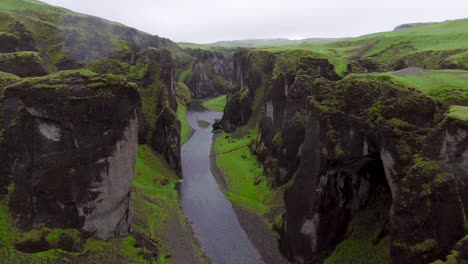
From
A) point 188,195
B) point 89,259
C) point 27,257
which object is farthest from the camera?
point 188,195

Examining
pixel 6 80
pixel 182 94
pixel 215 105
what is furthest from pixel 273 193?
pixel 182 94

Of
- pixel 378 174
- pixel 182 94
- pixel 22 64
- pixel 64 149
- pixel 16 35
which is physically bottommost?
pixel 182 94

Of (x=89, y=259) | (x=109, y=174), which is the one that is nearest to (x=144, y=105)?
(x=109, y=174)

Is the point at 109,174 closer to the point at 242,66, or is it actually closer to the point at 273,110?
the point at 273,110

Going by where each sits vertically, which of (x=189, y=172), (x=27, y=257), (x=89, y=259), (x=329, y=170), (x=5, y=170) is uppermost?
(x=5, y=170)

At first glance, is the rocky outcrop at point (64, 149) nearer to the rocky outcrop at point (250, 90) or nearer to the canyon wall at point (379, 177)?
the canyon wall at point (379, 177)

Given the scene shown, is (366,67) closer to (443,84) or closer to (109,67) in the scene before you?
(443,84)
